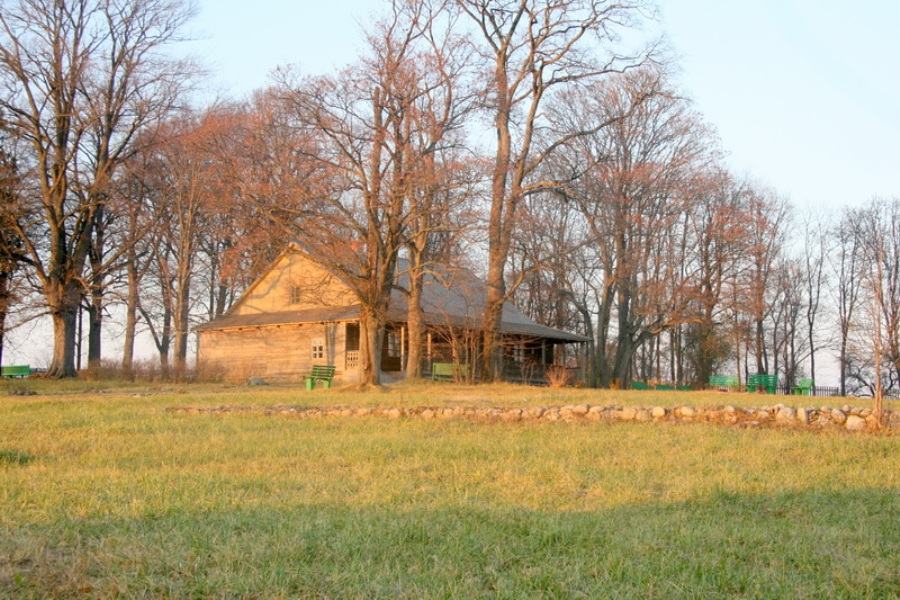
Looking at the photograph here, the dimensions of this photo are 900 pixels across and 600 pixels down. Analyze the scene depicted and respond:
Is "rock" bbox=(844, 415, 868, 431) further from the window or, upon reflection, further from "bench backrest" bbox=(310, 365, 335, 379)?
the window

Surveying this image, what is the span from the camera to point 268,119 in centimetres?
2319

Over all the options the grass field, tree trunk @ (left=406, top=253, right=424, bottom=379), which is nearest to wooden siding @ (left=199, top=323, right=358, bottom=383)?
tree trunk @ (left=406, top=253, right=424, bottom=379)

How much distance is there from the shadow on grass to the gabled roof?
1873cm

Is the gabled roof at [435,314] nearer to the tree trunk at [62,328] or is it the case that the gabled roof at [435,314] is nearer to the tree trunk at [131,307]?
the tree trunk at [131,307]

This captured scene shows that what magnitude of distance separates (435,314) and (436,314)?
0.33 ft

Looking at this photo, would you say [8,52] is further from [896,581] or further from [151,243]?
[896,581]

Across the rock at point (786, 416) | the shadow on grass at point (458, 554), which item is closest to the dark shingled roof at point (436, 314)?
the rock at point (786, 416)

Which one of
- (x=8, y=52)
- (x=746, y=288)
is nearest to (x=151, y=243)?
(x=8, y=52)

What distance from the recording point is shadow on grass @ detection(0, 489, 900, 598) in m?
4.57

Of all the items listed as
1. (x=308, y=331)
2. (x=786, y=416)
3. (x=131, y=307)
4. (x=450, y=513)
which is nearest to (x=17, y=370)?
(x=131, y=307)

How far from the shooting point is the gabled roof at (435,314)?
28.2m

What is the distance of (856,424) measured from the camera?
12.8 meters

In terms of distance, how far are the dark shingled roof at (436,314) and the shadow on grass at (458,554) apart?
62.1ft

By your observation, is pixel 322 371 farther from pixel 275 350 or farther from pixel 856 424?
pixel 856 424
